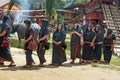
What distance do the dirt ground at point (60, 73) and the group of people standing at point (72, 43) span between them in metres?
0.42

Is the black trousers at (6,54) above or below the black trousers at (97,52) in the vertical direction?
above

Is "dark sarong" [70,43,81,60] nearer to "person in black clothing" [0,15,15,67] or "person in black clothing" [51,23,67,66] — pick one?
"person in black clothing" [51,23,67,66]

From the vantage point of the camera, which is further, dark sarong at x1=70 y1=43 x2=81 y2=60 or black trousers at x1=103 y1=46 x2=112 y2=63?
black trousers at x1=103 y1=46 x2=112 y2=63

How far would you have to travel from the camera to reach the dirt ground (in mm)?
11711

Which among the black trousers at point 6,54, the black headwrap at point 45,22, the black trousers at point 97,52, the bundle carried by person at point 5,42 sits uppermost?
the black headwrap at point 45,22

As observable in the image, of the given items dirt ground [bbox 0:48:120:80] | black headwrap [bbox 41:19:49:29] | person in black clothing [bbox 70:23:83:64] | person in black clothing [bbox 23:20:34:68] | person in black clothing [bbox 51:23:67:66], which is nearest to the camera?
dirt ground [bbox 0:48:120:80]

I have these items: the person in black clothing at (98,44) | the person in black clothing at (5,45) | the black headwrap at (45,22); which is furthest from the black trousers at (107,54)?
the person in black clothing at (5,45)

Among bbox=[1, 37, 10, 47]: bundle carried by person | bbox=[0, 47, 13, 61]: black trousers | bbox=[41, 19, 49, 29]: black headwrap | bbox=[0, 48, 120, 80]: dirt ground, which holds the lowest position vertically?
bbox=[0, 48, 120, 80]: dirt ground

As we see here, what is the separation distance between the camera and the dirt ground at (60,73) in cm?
1171

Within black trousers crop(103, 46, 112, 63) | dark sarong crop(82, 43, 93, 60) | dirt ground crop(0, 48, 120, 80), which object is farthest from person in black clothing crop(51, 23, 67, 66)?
black trousers crop(103, 46, 112, 63)

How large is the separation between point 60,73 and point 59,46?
1.76m

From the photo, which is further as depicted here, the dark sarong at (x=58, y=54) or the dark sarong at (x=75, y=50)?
the dark sarong at (x=75, y=50)

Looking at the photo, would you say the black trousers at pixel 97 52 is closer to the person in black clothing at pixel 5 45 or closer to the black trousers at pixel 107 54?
the black trousers at pixel 107 54

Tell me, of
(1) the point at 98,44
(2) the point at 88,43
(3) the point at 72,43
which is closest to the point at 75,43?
(3) the point at 72,43
